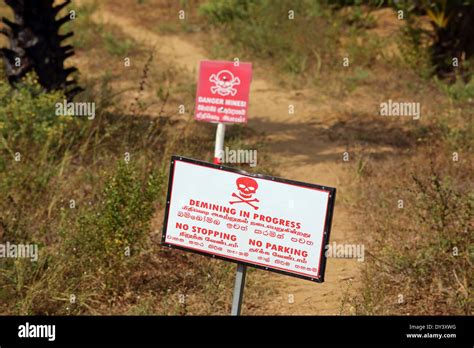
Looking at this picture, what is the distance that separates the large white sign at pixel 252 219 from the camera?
12.1 feet

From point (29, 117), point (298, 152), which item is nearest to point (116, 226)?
point (29, 117)

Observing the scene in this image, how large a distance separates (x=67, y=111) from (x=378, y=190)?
11.2 ft

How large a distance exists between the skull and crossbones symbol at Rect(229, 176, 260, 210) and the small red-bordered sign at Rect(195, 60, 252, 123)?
7.84 ft
